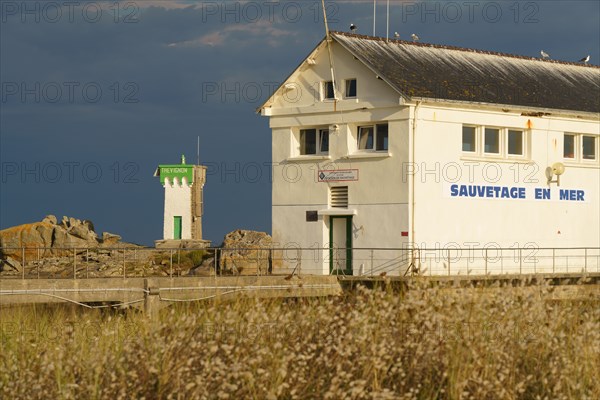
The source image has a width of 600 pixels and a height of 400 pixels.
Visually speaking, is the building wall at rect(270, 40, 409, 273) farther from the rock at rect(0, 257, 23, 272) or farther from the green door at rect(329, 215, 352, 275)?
the rock at rect(0, 257, 23, 272)

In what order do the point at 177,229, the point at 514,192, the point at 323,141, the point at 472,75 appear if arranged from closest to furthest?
the point at 514,192, the point at 323,141, the point at 472,75, the point at 177,229

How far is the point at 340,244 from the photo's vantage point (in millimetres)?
32750

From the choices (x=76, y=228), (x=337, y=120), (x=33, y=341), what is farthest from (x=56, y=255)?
(x=33, y=341)

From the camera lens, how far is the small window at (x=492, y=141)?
108 ft

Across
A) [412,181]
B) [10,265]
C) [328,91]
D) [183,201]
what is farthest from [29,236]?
[412,181]

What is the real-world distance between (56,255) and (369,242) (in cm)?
2380

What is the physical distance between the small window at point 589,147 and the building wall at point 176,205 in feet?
76.8

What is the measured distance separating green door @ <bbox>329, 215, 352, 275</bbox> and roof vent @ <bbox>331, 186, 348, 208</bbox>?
0.36 m

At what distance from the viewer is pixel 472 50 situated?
37.2 meters

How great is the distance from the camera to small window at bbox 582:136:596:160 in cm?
3534

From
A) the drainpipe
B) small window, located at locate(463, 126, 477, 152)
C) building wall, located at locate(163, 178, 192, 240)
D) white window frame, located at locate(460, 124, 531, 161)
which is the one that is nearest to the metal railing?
the drainpipe

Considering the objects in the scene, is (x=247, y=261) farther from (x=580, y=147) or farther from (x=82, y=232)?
(x=82, y=232)

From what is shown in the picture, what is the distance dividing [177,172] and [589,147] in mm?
24545

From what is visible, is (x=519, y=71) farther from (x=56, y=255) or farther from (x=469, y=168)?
(x=56, y=255)
